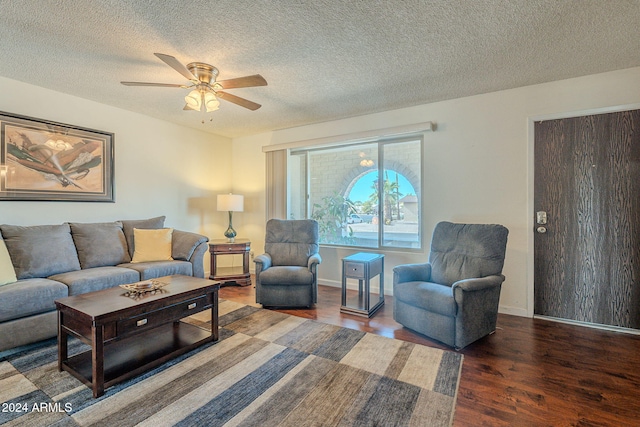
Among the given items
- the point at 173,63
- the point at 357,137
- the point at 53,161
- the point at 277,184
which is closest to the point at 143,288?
the point at 173,63

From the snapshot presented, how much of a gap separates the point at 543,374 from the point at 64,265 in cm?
423

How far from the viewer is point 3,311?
7.06ft

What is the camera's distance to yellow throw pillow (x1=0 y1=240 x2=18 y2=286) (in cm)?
239

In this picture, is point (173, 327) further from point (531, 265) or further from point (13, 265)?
point (531, 265)

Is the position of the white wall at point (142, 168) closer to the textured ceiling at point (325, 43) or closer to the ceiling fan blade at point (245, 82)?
the textured ceiling at point (325, 43)

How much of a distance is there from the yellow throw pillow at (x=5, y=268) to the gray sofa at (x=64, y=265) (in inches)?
2.5

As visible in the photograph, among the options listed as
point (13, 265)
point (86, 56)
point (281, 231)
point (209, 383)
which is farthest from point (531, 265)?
point (13, 265)

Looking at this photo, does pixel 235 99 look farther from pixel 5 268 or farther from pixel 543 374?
pixel 543 374

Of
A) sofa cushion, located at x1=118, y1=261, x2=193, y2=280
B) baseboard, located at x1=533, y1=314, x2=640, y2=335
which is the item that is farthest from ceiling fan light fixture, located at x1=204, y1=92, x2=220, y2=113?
baseboard, located at x1=533, y1=314, x2=640, y2=335

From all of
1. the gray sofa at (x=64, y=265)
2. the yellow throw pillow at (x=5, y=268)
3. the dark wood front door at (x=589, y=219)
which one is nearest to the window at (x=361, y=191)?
the dark wood front door at (x=589, y=219)

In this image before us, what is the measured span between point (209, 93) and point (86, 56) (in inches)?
41.2

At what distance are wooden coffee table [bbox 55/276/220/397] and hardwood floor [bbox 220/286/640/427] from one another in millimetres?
1246

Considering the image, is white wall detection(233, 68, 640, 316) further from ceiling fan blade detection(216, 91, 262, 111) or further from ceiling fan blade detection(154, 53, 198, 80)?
ceiling fan blade detection(154, 53, 198, 80)

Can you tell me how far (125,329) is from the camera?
187 centimetres
